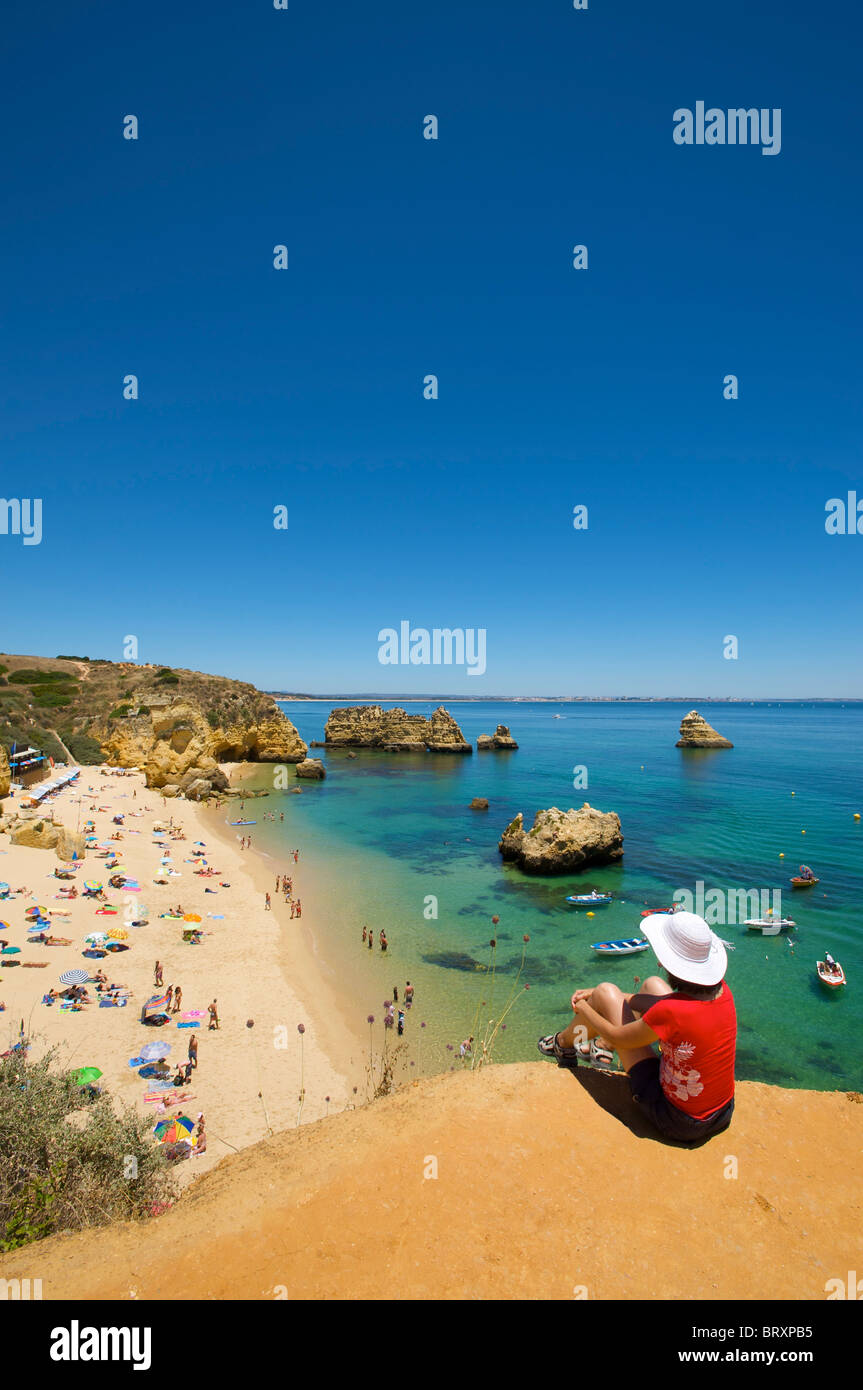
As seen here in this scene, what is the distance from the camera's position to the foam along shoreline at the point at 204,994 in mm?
13578

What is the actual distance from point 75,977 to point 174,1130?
7701 millimetres

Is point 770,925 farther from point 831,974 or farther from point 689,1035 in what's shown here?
point 689,1035

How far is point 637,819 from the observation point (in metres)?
46.0

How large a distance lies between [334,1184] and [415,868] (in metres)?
29.0

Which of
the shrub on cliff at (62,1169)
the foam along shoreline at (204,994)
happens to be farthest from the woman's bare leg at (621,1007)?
the foam along shoreline at (204,994)

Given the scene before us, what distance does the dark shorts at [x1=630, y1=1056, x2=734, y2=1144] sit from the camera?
187 inches

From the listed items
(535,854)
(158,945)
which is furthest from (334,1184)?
(535,854)

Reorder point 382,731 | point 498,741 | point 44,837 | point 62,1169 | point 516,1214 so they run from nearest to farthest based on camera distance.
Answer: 1. point 516,1214
2. point 62,1169
3. point 44,837
4. point 498,741
5. point 382,731

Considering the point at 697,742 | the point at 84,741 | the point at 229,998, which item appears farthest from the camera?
the point at 697,742

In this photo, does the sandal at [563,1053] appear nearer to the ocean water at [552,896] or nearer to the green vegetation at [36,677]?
the ocean water at [552,896]

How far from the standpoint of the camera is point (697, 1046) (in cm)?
465

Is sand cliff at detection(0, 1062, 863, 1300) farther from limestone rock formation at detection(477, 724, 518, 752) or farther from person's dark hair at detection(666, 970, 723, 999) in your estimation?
limestone rock formation at detection(477, 724, 518, 752)

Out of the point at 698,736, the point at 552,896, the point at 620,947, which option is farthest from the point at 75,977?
the point at 698,736
